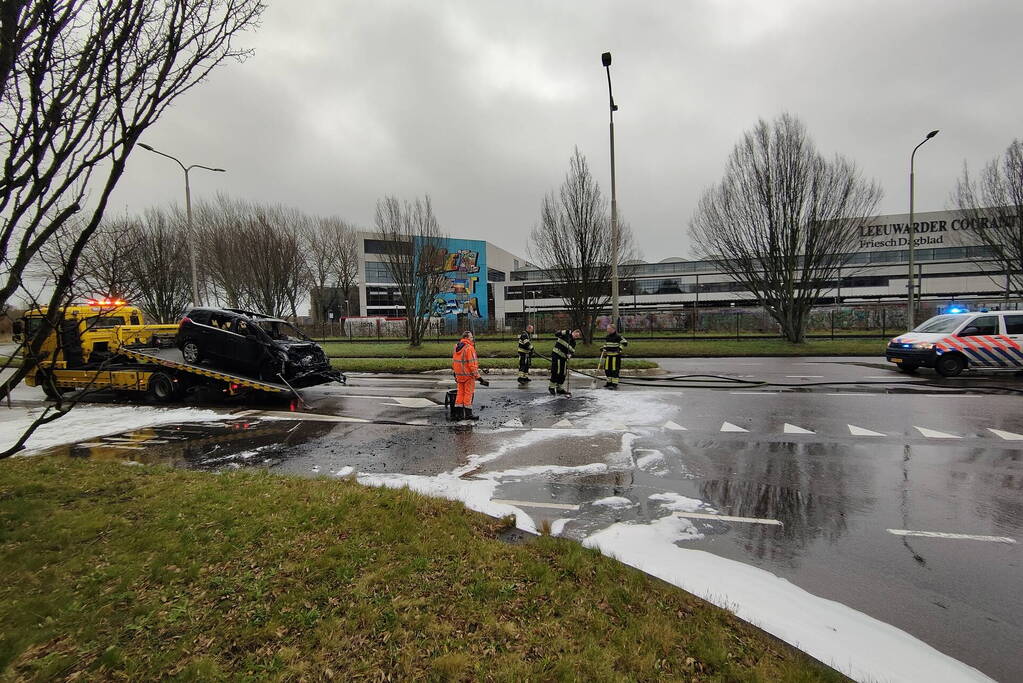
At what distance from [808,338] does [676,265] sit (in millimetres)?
34827

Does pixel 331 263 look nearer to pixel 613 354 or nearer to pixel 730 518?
pixel 613 354

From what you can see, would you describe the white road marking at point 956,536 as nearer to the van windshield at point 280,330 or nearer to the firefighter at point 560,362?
the firefighter at point 560,362

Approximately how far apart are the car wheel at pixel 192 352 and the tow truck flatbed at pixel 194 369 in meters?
0.14

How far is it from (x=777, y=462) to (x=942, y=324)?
37.9 ft

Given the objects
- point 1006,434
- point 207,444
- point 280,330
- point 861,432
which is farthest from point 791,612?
point 280,330

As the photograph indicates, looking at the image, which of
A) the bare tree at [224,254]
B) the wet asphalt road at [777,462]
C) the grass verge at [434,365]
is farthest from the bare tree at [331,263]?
the wet asphalt road at [777,462]

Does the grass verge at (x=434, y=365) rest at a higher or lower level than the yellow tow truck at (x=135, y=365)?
lower

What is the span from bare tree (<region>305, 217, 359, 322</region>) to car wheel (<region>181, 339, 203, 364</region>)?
41.6 meters

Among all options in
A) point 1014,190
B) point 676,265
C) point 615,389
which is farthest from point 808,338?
point 676,265

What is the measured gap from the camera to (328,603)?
116 inches

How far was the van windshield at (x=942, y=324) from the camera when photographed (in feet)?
43.0

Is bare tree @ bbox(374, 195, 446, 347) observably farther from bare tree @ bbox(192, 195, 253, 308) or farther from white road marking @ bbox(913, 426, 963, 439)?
white road marking @ bbox(913, 426, 963, 439)

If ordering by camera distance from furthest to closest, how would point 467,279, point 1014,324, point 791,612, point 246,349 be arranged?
point 467,279
point 1014,324
point 246,349
point 791,612

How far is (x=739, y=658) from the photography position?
8.42ft
